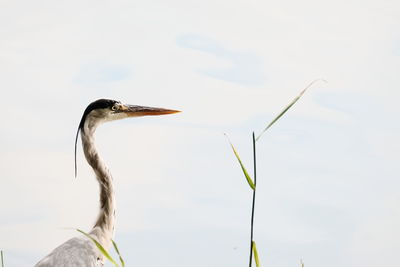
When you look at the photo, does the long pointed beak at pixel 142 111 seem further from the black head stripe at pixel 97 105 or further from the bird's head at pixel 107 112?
the black head stripe at pixel 97 105

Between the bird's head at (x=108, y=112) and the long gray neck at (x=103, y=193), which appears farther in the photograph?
the bird's head at (x=108, y=112)

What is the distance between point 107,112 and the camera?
17.4ft

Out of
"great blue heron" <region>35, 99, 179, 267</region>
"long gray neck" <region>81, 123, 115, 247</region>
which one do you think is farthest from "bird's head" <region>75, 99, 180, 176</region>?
"long gray neck" <region>81, 123, 115, 247</region>

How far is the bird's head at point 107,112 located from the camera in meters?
5.07

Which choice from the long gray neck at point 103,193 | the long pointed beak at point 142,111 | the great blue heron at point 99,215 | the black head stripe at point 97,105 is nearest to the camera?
the great blue heron at point 99,215

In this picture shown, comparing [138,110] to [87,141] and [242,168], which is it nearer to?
[87,141]

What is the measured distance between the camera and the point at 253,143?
2.04 m

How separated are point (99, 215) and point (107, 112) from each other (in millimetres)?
983

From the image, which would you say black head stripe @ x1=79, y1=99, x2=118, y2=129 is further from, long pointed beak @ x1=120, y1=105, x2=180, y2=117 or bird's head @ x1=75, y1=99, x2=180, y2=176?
long pointed beak @ x1=120, y1=105, x2=180, y2=117

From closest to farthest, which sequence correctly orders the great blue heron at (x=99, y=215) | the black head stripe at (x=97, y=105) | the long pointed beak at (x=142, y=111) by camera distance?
the great blue heron at (x=99, y=215), the black head stripe at (x=97, y=105), the long pointed beak at (x=142, y=111)

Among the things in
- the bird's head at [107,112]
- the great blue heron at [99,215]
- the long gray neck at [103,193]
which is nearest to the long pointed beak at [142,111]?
the bird's head at [107,112]

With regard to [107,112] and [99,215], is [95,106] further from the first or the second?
[99,215]

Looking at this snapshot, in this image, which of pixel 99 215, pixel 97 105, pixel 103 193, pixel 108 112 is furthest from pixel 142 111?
pixel 99 215

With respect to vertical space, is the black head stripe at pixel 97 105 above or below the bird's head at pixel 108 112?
above
